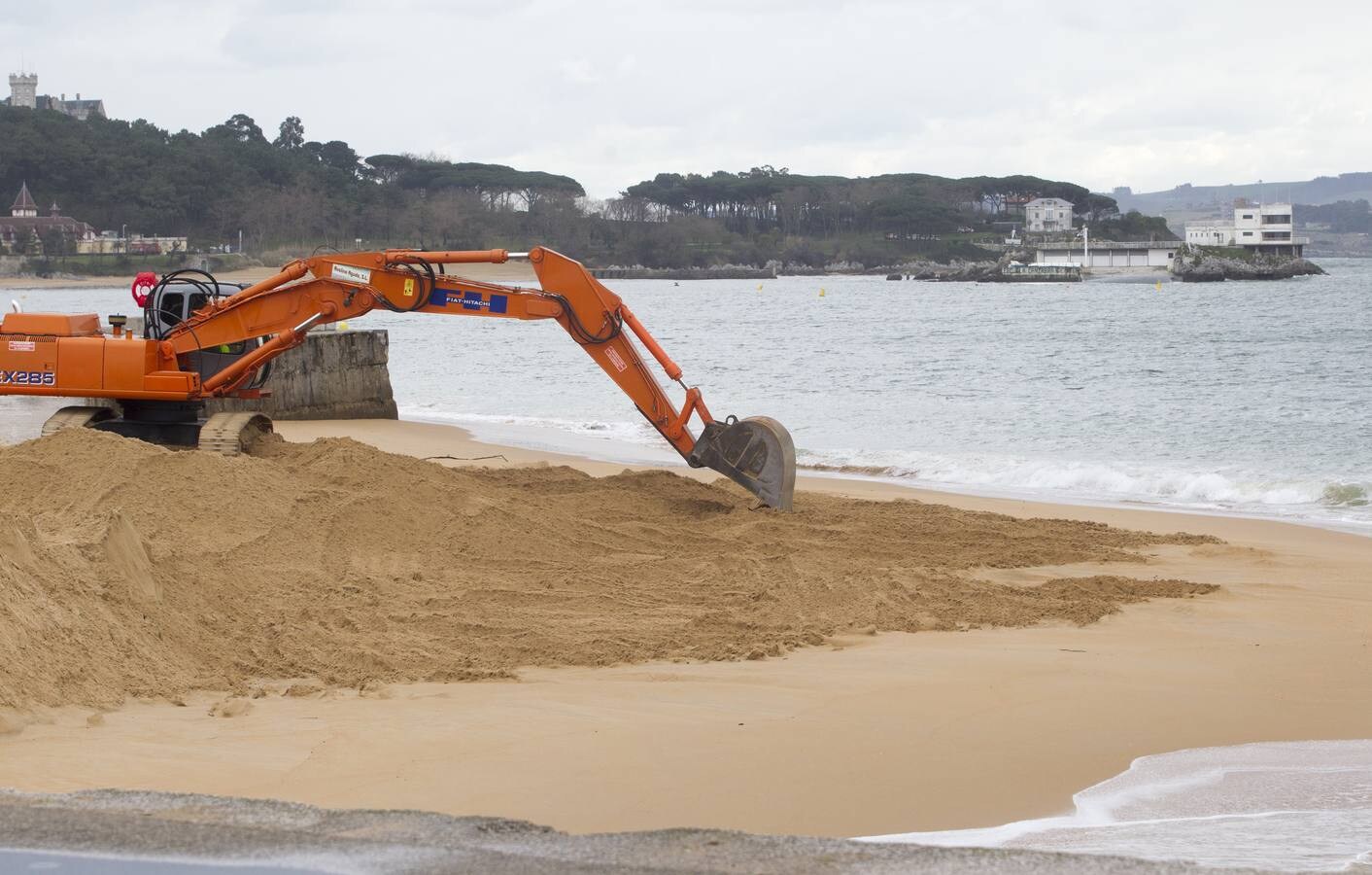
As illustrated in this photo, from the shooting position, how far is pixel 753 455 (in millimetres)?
12453

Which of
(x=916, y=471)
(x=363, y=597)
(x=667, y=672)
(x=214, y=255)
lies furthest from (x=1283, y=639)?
(x=214, y=255)

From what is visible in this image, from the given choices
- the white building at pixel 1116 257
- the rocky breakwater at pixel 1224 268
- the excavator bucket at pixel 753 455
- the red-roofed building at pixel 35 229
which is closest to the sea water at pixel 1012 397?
the excavator bucket at pixel 753 455

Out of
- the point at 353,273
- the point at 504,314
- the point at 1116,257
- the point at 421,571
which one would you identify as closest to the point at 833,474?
the point at 504,314

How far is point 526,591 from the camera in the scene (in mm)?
9461

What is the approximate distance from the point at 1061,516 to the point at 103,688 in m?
9.75

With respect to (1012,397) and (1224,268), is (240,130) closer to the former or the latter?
(1224,268)

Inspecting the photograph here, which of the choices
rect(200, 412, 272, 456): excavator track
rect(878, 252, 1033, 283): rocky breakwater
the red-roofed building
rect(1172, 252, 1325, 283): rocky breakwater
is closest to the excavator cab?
rect(200, 412, 272, 456): excavator track

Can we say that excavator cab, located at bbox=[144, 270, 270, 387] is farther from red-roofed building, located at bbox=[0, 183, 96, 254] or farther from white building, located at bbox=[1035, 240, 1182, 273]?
white building, located at bbox=[1035, 240, 1182, 273]

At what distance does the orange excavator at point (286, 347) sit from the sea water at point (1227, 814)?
6294mm

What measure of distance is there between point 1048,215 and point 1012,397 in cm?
14865

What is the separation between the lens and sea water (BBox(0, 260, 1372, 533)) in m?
17.1

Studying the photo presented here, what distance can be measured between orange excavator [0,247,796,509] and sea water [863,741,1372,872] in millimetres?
6294

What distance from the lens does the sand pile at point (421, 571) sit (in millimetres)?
7289

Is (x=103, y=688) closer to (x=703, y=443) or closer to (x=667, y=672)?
(x=667, y=672)
